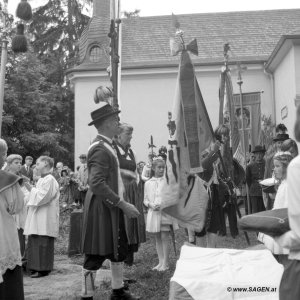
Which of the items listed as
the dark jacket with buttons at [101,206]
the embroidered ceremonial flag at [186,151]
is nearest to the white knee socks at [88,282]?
the dark jacket with buttons at [101,206]

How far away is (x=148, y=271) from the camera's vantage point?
6910 mm

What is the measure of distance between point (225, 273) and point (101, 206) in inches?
53.0

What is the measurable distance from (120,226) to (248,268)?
1.33 meters

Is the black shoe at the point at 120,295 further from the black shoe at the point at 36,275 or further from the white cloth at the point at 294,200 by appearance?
the white cloth at the point at 294,200

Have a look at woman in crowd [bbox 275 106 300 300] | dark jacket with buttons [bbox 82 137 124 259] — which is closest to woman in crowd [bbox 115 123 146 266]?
dark jacket with buttons [bbox 82 137 124 259]

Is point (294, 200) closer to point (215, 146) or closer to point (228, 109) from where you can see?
point (215, 146)

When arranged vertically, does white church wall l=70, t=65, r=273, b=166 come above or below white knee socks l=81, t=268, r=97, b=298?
above

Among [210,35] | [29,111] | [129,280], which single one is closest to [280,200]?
[129,280]

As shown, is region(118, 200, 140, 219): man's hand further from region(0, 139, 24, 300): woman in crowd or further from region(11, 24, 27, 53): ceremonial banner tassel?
region(11, 24, 27, 53): ceremonial banner tassel

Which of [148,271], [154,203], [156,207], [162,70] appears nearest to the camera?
[148,271]

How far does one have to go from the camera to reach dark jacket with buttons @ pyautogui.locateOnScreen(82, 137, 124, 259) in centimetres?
498

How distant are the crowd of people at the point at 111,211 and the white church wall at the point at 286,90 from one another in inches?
380

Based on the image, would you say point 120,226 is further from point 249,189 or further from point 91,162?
point 249,189

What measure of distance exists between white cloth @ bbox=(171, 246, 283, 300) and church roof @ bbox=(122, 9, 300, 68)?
1704 centimetres
